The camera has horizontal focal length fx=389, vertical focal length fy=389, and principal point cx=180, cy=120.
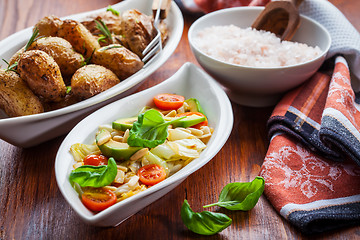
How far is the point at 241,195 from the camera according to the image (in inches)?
48.1

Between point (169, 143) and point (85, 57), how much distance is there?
0.61 m

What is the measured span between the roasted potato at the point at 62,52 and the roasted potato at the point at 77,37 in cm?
5

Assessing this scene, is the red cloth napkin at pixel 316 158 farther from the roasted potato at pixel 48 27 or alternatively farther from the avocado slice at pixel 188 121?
the roasted potato at pixel 48 27

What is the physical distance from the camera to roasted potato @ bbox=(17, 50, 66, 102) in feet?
4.48

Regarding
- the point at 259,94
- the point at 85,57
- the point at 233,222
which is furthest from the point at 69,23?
the point at 233,222

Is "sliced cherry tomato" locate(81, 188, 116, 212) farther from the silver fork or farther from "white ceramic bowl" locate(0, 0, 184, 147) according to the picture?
the silver fork

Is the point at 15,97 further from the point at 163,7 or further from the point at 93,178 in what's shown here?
the point at 163,7

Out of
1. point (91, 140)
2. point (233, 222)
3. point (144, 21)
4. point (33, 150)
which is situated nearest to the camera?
point (233, 222)

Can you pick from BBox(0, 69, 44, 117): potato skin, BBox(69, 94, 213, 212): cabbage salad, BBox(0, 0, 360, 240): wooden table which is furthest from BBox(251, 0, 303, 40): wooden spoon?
BBox(0, 69, 44, 117): potato skin

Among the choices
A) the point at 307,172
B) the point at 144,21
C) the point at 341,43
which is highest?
the point at 144,21

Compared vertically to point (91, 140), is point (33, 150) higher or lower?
lower

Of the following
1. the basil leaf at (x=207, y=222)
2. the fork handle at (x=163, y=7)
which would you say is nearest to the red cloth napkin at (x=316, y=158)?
the basil leaf at (x=207, y=222)

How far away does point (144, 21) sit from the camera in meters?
1.78

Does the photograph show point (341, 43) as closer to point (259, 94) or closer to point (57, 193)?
point (259, 94)
